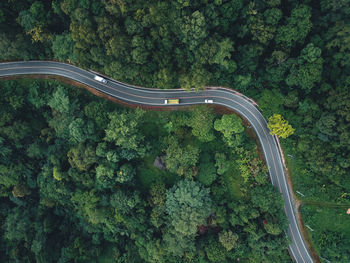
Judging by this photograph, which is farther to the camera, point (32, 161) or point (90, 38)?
point (32, 161)

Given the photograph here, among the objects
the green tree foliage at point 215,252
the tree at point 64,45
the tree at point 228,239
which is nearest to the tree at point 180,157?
the tree at point 228,239

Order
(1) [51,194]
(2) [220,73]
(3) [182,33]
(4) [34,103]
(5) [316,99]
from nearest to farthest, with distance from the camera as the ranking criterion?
(3) [182,33] → (5) [316,99] → (2) [220,73] → (4) [34,103] → (1) [51,194]

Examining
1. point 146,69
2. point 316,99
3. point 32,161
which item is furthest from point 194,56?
point 32,161

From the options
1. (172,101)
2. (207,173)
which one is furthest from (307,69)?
(207,173)

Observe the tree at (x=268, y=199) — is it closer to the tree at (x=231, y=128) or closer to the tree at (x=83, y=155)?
the tree at (x=231, y=128)

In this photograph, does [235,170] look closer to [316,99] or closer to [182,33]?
[316,99]
